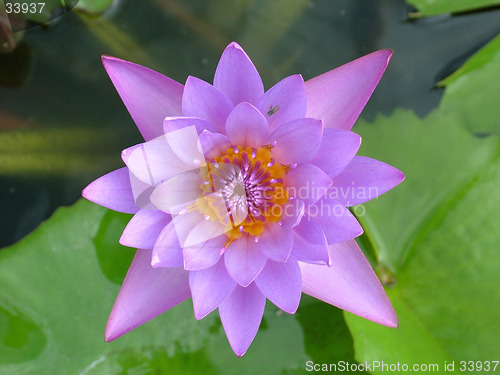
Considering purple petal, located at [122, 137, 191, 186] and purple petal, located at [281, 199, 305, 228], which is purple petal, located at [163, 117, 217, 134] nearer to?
purple petal, located at [122, 137, 191, 186]

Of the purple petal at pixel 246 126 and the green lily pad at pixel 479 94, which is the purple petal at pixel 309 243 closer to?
the purple petal at pixel 246 126

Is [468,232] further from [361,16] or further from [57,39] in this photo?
[57,39]

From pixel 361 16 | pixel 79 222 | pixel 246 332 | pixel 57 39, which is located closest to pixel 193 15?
pixel 57 39

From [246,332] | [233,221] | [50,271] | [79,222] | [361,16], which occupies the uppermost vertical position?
[361,16]

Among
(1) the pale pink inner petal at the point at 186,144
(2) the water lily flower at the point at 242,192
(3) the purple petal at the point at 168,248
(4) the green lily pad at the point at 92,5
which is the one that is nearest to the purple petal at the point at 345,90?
(2) the water lily flower at the point at 242,192

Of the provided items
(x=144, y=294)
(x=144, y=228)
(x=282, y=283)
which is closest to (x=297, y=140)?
(x=282, y=283)

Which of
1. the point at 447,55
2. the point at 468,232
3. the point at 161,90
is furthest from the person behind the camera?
the point at 447,55

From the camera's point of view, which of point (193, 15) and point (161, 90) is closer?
A: point (161, 90)
